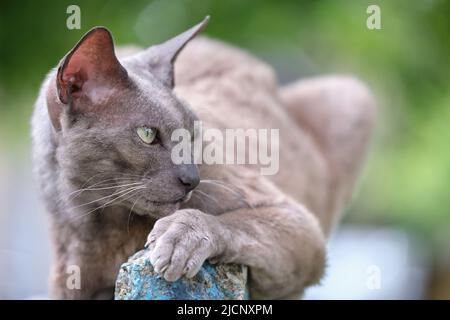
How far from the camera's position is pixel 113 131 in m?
2.71

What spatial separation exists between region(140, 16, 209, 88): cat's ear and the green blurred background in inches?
105

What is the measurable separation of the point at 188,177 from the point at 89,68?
0.58 m

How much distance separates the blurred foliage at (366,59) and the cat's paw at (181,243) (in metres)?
3.44

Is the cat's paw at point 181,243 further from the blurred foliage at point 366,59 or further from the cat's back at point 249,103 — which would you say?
the blurred foliage at point 366,59

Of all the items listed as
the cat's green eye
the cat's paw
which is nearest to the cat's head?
the cat's green eye

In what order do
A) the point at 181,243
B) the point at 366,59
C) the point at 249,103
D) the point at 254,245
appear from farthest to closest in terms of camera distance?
the point at 366,59 < the point at 249,103 < the point at 254,245 < the point at 181,243

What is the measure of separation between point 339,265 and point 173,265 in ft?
11.1

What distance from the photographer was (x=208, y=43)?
16.5 feet

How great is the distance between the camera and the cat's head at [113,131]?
2707mm
